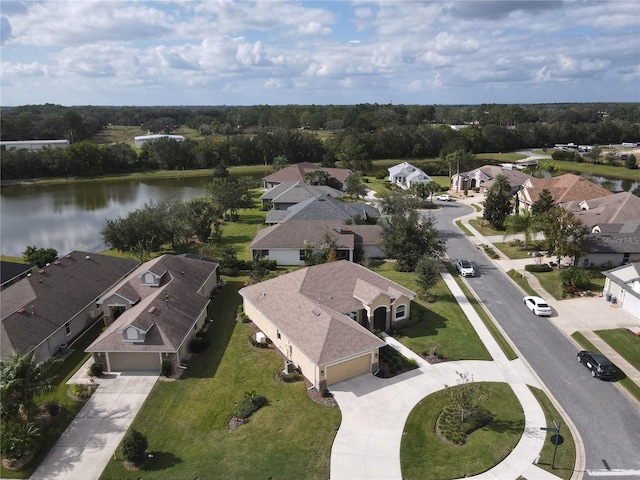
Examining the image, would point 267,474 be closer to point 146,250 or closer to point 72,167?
point 146,250

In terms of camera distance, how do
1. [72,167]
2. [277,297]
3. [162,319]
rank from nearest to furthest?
1. [162,319]
2. [277,297]
3. [72,167]

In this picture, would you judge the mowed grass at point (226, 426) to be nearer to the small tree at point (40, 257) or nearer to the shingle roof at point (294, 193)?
the small tree at point (40, 257)

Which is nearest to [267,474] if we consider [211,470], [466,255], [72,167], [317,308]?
[211,470]

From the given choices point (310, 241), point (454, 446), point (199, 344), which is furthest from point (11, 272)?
point (454, 446)

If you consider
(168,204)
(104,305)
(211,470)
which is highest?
(168,204)

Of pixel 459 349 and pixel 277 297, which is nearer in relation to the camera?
pixel 459 349

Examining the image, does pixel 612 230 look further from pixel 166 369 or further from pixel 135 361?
pixel 135 361
